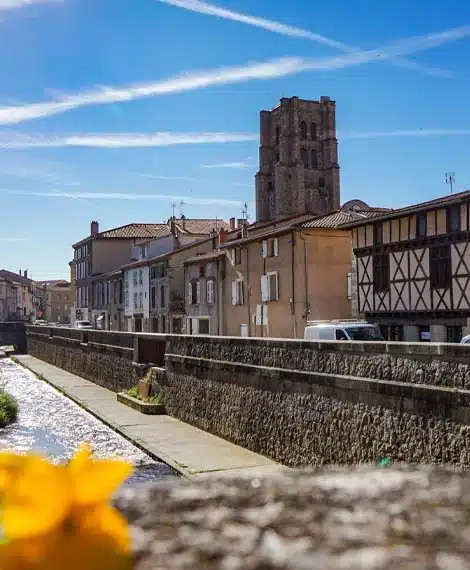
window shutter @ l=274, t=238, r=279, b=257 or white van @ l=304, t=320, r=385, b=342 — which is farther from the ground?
window shutter @ l=274, t=238, r=279, b=257

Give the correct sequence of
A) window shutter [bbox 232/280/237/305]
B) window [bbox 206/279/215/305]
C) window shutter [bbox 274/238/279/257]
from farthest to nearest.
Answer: window [bbox 206/279/215/305], window shutter [bbox 232/280/237/305], window shutter [bbox 274/238/279/257]

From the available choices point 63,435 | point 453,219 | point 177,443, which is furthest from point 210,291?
point 177,443

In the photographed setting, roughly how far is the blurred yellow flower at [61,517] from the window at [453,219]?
24.7 m

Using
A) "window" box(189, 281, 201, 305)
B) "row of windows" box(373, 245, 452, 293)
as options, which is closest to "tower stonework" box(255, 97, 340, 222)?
"window" box(189, 281, 201, 305)

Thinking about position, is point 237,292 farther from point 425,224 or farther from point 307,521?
point 307,521

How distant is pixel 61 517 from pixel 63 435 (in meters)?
19.5

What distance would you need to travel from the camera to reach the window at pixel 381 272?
2766 centimetres

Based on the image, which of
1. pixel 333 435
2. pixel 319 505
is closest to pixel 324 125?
pixel 333 435

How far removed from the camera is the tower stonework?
264 ft

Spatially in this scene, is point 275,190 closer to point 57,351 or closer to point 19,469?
point 57,351

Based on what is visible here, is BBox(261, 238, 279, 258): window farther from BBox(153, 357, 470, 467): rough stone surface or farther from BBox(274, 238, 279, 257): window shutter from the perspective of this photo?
BBox(153, 357, 470, 467): rough stone surface

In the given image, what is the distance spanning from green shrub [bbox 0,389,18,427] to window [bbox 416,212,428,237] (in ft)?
51.7

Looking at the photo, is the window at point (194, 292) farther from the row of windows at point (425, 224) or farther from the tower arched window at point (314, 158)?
the tower arched window at point (314, 158)

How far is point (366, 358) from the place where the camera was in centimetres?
1116
